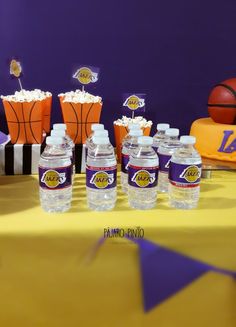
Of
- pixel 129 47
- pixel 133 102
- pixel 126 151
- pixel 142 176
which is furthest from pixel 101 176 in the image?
pixel 129 47

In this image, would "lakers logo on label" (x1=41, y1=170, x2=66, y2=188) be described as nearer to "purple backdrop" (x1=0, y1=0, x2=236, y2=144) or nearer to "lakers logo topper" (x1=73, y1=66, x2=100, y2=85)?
"lakers logo topper" (x1=73, y1=66, x2=100, y2=85)

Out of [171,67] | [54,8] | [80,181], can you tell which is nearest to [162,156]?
[80,181]

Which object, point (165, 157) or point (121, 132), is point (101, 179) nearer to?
point (165, 157)

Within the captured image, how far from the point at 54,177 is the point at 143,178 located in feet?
0.85

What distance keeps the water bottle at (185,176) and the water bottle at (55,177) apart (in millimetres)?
317

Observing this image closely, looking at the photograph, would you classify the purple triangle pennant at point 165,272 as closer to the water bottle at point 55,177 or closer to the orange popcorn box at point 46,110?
the water bottle at point 55,177

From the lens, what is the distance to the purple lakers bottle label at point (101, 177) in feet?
3.53

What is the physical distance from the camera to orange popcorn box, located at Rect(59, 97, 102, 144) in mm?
1424

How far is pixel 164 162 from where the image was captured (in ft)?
4.15

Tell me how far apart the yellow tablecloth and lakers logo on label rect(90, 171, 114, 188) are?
98mm

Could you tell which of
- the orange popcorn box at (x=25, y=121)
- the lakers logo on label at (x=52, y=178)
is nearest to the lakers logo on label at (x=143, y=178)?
the lakers logo on label at (x=52, y=178)

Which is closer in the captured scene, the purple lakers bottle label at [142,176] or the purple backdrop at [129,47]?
the purple lakers bottle label at [142,176]

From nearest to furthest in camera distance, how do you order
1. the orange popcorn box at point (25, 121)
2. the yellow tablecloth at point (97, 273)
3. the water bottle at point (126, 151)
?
the yellow tablecloth at point (97, 273) < the water bottle at point (126, 151) < the orange popcorn box at point (25, 121)

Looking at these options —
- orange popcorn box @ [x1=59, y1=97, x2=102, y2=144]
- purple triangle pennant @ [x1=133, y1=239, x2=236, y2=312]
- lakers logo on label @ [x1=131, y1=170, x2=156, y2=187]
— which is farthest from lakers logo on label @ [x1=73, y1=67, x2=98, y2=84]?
purple triangle pennant @ [x1=133, y1=239, x2=236, y2=312]
